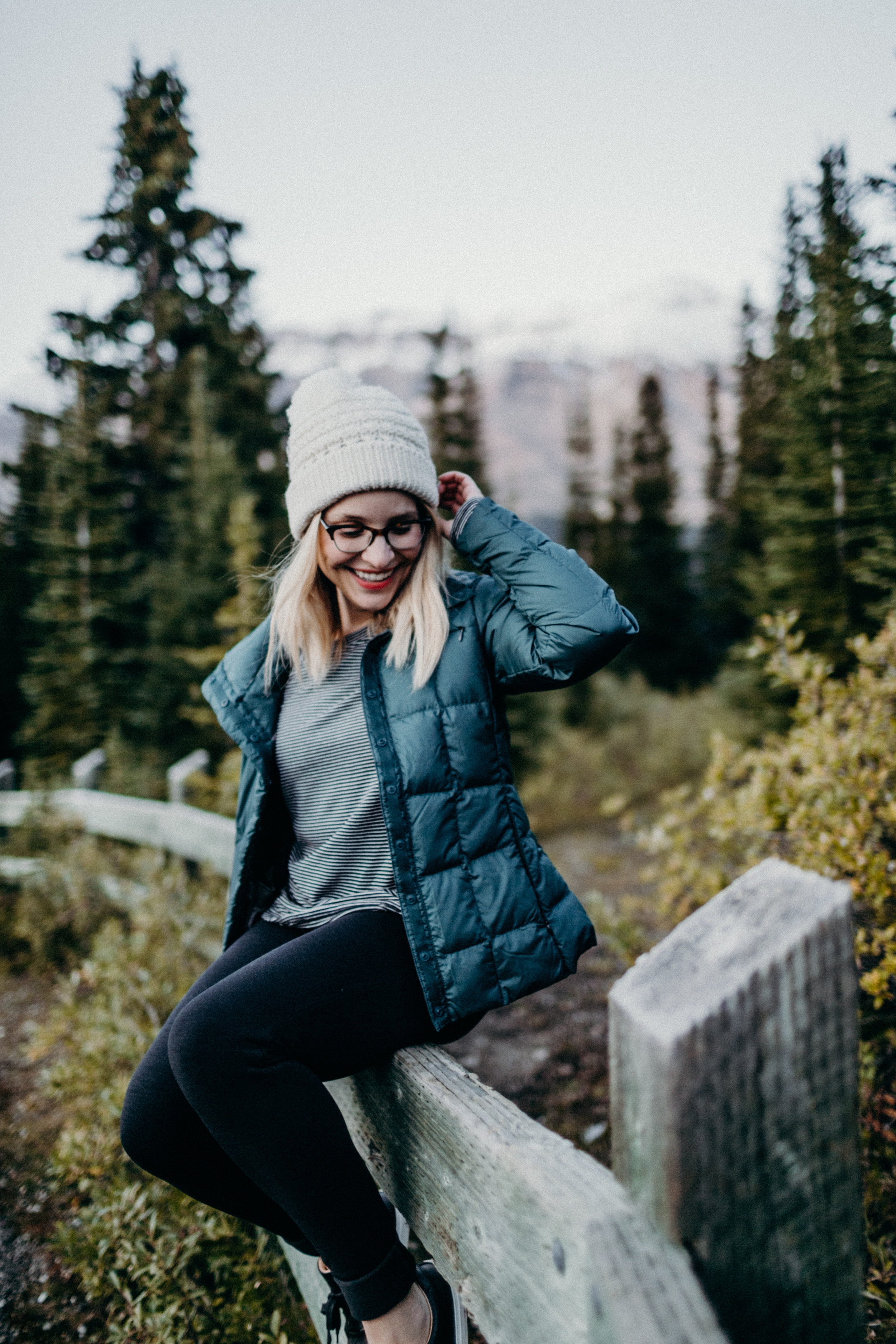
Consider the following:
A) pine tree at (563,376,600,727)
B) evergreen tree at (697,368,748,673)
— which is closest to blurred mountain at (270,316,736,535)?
pine tree at (563,376,600,727)

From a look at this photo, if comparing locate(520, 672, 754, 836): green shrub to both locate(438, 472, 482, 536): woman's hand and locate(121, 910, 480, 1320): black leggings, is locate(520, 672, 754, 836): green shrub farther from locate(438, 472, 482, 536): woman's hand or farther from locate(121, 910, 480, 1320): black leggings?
locate(121, 910, 480, 1320): black leggings

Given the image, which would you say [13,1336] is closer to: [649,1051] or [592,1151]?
[592,1151]

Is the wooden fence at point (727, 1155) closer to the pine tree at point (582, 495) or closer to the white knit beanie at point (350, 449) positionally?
the white knit beanie at point (350, 449)

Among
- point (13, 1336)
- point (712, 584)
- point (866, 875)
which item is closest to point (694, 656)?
point (712, 584)

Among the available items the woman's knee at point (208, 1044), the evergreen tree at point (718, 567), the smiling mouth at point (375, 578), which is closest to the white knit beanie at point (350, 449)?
the smiling mouth at point (375, 578)

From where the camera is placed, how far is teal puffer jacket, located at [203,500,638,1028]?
64.4 inches

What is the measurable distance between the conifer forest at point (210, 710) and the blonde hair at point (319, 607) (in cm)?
36

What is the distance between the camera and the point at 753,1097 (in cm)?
77

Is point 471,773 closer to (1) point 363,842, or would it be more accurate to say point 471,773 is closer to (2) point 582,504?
(1) point 363,842

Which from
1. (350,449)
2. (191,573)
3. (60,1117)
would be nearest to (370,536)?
(350,449)

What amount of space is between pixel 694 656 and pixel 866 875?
20072 mm

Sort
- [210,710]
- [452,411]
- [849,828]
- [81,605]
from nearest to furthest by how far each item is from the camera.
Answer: [849,828], [210,710], [81,605], [452,411]

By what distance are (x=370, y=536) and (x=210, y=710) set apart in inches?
274

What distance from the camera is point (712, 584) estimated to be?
21.7 m
